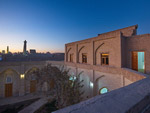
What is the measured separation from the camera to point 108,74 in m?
7.53

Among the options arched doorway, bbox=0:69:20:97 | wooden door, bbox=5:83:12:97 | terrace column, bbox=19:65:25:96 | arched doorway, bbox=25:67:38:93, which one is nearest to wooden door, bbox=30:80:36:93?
arched doorway, bbox=25:67:38:93

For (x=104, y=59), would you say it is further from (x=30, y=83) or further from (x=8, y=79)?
(x=8, y=79)

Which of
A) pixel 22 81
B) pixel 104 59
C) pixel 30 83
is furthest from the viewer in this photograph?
pixel 30 83

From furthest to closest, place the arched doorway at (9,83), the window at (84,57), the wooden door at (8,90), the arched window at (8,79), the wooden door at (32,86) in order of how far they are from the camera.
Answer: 1. the wooden door at (32,86)
2. the arched window at (8,79)
3. the wooden door at (8,90)
4. the arched doorway at (9,83)
5. the window at (84,57)

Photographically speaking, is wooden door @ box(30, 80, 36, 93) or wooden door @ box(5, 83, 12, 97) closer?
wooden door @ box(5, 83, 12, 97)

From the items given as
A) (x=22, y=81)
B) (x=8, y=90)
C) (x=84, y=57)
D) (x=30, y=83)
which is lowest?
(x=8, y=90)

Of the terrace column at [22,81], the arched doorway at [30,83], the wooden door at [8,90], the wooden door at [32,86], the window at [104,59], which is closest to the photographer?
the window at [104,59]

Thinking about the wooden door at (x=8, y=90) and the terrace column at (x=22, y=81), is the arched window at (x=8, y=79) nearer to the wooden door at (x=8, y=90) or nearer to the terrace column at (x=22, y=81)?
the wooden door at (x=8, y=90)

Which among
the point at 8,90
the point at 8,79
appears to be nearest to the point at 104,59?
the point at 8,79

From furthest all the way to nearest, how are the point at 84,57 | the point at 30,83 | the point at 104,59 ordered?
the point at 30,83 < the point at 84,57 < the point at 104,59

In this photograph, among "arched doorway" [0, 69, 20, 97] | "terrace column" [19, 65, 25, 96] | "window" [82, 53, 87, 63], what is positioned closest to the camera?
"window" [82, 53, 87, 63]

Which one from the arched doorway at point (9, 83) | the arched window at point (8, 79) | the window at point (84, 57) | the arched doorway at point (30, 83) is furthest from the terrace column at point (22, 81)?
the window at point (84, 57)

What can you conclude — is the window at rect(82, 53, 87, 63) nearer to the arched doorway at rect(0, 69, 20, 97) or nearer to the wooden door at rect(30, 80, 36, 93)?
the wooden door at rect(30, 80, 36, 93)

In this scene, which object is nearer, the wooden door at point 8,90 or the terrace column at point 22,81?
the wooden door at point 8,90
